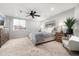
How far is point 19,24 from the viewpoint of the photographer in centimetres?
701

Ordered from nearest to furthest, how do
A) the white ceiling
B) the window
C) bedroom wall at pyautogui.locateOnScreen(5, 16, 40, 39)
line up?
the white ceiling < bedroom wall at pyautogui.locateOnScreen(5, 16, 40, 39) < the window

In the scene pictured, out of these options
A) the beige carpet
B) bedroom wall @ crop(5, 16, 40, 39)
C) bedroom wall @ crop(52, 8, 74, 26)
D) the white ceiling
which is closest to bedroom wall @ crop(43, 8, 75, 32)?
bedroom wall @ crop(52, 8, 74, 26)

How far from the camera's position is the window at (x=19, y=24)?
22.2ft

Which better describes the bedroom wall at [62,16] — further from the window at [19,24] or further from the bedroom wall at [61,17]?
the window at [19,24]

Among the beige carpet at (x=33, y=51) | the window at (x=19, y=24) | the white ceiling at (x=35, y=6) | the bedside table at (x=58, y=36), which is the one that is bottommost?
the beige carpet at (x=33, y=51)

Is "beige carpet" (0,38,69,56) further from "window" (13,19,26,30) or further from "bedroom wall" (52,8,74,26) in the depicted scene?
"window" (13,19,26,30)

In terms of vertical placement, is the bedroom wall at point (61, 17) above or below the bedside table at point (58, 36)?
above

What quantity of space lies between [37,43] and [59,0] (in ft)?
8.39

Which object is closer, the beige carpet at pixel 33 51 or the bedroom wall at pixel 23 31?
the beige carpet at pixel 33 51

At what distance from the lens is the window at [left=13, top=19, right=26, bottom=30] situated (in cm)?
677

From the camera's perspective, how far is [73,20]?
3646 millimetres

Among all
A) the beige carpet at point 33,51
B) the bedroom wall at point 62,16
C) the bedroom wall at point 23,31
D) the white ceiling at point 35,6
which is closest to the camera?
the beige carpet at point 33,51

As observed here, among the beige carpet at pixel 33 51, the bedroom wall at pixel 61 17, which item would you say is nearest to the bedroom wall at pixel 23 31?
the bedroom wall at pixel 61 17

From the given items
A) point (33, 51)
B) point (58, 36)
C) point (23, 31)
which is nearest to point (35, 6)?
point (33, 51)
